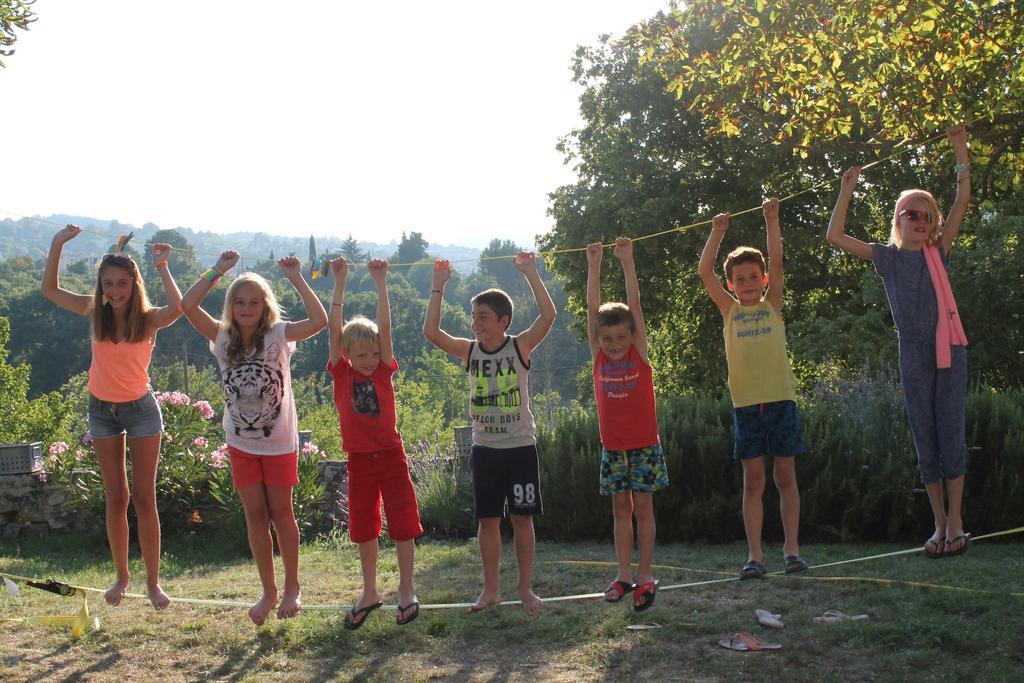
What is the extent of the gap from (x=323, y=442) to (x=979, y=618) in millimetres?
40849

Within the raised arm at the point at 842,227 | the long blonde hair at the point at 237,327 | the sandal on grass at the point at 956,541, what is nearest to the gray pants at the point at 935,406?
the sandal on grass at the point at 956,541

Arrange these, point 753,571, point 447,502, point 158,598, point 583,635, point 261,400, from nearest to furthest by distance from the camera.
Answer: point 261,400, point 753,571, point 158,598, point 583,635, point 447,502

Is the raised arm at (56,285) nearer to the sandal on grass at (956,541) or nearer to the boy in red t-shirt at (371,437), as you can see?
the boy in red t-shirt at (371,437)

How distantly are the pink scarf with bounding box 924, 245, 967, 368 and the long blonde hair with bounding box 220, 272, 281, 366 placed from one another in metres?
3.29

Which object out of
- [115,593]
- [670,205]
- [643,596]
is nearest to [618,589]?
[643,596]

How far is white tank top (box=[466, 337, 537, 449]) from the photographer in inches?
203

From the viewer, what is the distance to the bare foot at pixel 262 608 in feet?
17.0

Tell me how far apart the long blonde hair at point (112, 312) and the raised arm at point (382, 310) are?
4.17ft

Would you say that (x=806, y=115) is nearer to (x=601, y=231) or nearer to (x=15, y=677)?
(x=15, y=677)

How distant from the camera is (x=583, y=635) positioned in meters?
5.92

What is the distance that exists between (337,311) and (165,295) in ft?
3.05

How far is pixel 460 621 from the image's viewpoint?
6.31 metres

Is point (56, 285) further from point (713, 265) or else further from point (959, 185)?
point (959, 185)

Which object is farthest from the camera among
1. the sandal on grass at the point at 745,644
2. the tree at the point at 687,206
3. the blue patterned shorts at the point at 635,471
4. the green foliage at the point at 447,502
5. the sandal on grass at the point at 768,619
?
the tree at the point at 687,206
